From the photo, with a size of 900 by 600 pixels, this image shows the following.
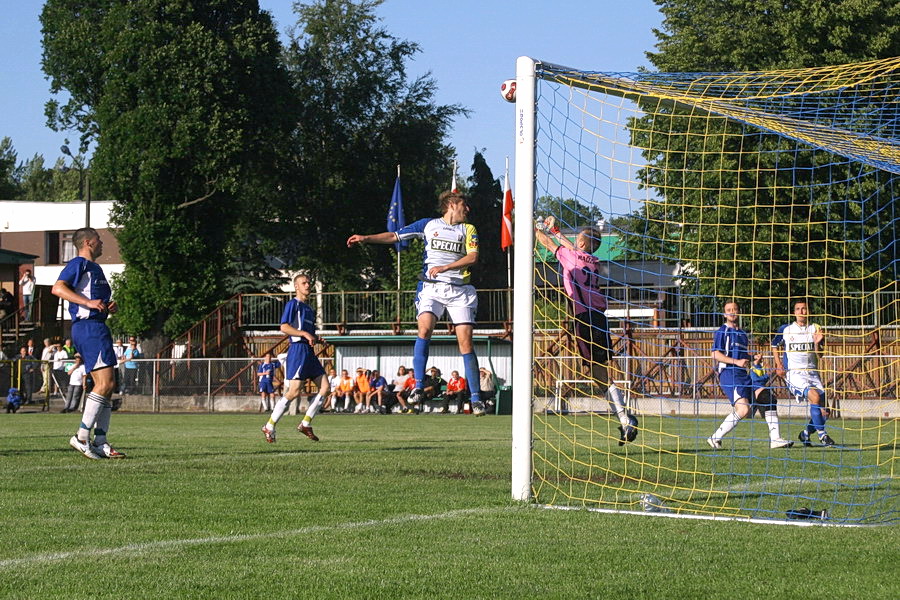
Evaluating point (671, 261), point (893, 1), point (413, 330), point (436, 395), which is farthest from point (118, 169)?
point (671, 261)

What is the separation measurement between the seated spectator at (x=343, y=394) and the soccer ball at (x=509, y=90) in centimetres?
2528

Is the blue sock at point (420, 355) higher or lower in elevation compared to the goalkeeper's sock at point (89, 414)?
higher

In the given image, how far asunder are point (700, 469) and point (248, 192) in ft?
145

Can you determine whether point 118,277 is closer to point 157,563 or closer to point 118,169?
point 118,169

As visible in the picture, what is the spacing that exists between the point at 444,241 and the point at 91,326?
10.9ft

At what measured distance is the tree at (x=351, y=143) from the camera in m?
53.2

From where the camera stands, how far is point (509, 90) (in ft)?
25.3

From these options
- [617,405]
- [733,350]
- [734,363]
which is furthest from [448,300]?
[733,350]

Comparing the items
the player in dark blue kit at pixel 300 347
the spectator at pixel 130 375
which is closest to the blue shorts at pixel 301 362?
the player in dark blue kit at pixel 300 347

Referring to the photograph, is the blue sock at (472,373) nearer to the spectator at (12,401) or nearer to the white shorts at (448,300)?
the white shorts at (448,300)

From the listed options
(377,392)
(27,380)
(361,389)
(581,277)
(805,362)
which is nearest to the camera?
(581,277)

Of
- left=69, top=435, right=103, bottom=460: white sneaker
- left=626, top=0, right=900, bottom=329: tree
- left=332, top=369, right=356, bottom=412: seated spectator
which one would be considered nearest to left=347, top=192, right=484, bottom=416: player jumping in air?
left=69, top=435, right=103, bottom=460: white sneaker

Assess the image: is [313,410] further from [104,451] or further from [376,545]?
[376,545]

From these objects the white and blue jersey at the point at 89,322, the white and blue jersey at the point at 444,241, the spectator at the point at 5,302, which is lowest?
the white and blue jersey at the point at 89,322
